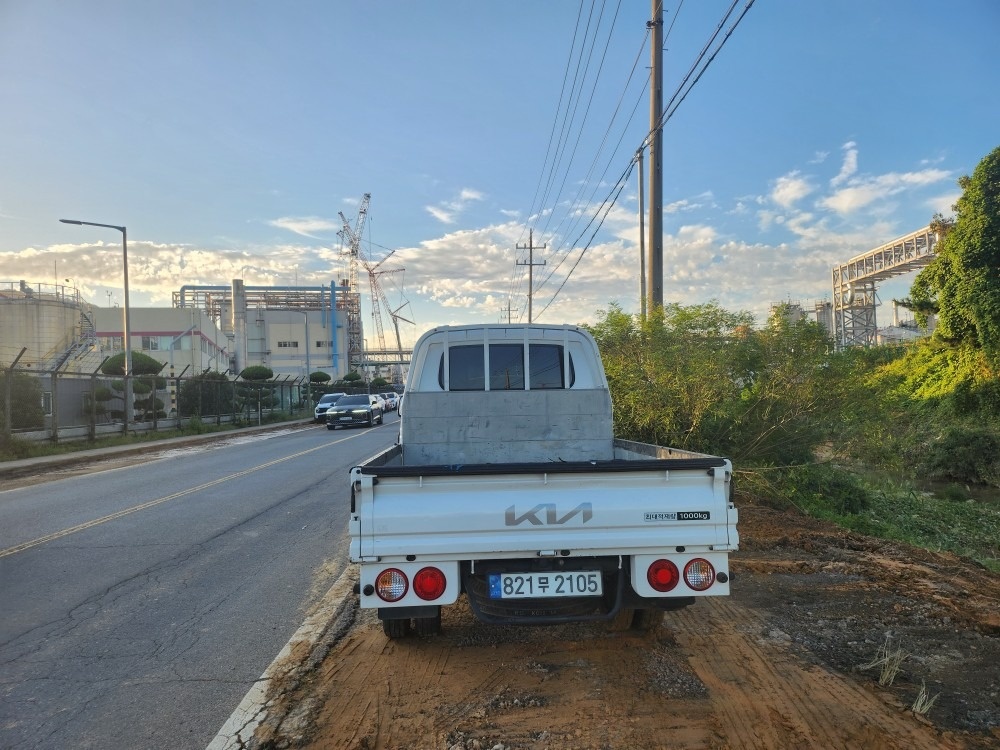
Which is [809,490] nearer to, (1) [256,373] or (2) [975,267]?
(2) [975,267]

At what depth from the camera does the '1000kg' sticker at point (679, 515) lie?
3639 mm

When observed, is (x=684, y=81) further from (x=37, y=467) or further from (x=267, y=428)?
(x=267, y=428)

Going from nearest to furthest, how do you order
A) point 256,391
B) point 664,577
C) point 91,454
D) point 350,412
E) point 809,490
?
1. point 664,577
2. point 809,490
3. point 91,454
4. point 350,412
5. point 256,391

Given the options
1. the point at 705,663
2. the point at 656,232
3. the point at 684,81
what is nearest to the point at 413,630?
the point at 705,663

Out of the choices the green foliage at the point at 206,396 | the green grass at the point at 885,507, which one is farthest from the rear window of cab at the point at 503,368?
the green foliage at the point at 206,396

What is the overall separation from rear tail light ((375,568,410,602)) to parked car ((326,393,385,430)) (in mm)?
28424

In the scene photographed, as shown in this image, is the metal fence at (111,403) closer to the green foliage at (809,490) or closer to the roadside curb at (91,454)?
the roadside curb at (91,454)

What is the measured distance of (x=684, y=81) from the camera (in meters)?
9.67

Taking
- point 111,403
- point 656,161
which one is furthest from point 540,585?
point 111,403

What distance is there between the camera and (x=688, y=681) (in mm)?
3598

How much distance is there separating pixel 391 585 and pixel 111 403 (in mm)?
24650

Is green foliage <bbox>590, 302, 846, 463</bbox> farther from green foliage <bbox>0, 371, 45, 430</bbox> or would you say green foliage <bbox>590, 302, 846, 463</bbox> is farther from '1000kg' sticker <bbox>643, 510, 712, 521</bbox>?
green foliage <bbox>0, 371, 45, 430</bbox>

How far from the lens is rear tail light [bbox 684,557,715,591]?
12.1 feet

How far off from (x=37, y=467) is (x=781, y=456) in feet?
56.3
